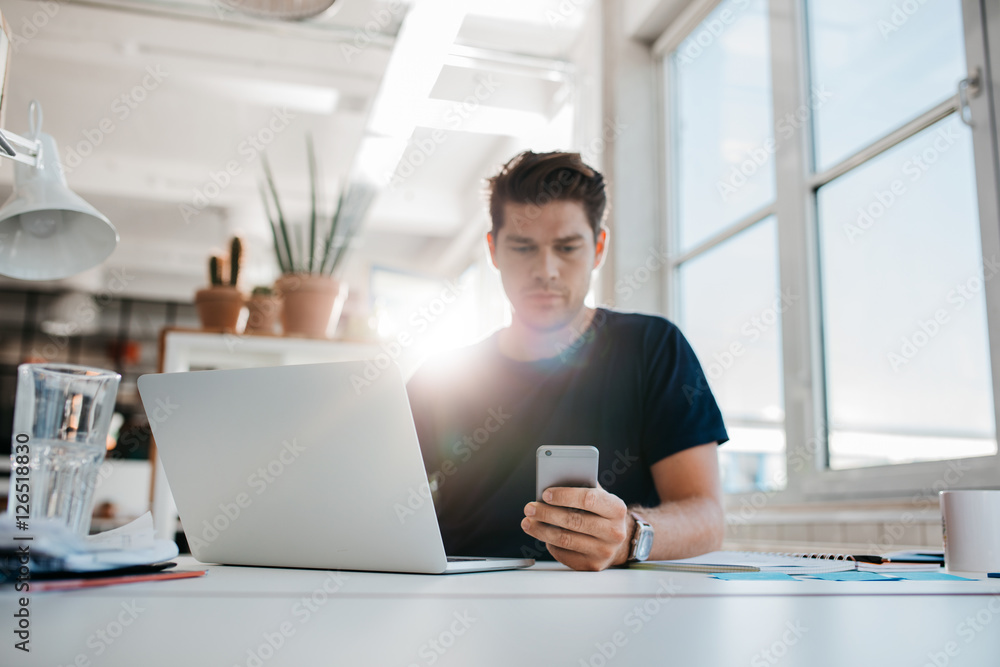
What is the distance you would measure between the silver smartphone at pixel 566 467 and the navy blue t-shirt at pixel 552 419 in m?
0.54

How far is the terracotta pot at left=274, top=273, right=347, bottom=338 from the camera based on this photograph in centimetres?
283

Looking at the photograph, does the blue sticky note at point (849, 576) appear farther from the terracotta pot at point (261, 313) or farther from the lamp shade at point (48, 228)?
the terracotta pot at point (261, 313)

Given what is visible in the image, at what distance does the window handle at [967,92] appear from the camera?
1820 millimetres

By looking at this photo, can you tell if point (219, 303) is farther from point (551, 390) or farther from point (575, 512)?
point (575, 512)

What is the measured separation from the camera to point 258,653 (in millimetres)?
438

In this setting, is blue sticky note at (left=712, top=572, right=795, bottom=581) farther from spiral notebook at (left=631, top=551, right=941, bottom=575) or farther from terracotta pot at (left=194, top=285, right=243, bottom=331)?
terracotta pot at (left=194, top=285, right=243, bottom=331)

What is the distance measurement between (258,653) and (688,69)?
11.1ft

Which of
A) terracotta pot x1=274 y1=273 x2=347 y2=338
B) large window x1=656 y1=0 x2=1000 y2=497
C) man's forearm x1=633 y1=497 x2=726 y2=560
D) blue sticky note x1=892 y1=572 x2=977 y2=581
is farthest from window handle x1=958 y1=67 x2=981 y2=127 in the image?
terracotta pot x1=274 y1=273 x2=347 y2=338

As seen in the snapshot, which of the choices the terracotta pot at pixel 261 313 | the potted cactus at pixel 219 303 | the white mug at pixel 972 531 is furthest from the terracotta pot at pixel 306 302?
the white mug at pixel 972 531

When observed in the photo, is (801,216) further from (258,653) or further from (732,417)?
(258,653)

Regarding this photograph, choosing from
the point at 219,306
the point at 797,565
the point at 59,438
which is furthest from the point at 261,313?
the point at 797,565

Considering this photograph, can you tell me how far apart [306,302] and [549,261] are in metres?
1.46

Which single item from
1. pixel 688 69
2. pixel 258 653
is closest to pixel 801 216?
pixel 688 69

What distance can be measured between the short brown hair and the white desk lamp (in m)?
0.83
